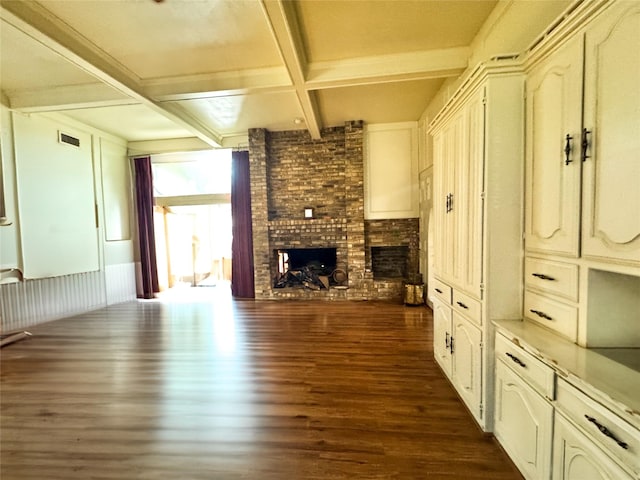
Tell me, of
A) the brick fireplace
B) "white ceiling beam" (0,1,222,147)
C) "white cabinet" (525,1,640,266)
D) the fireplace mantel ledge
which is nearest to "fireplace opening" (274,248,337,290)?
the brick fireplace

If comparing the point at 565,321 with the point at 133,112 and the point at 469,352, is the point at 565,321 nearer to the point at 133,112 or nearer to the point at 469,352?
the point at 469,352

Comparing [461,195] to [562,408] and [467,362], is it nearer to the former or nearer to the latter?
[467,362]

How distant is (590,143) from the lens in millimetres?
1178

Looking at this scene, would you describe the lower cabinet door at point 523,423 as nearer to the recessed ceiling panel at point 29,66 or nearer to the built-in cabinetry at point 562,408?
the built-in cabinetry at point 562,408

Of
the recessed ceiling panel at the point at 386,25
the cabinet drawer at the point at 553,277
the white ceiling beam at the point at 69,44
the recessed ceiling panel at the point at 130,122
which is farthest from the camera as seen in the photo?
the recessed ceiling panel at the point at 130,122

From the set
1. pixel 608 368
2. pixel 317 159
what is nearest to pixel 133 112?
pixel 317 159

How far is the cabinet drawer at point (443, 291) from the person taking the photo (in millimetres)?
2293

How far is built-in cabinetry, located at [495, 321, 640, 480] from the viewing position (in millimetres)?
894

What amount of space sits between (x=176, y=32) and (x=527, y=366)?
3894 millimetres

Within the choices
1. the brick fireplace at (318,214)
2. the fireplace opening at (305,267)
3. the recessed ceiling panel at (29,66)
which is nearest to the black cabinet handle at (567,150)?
the brick fireplace at (318,214)

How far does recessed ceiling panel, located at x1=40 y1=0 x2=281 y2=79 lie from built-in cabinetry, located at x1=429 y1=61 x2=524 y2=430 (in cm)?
209

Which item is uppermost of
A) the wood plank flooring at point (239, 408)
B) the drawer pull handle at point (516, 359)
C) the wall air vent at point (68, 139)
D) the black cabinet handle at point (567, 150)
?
the wall air vent at point (68, 139)

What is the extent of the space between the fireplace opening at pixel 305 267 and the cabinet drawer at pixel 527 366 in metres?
3.91

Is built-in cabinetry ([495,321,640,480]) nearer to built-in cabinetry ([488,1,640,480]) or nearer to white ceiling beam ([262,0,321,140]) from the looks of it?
built-in cabinetry ([488,1,640,480])
